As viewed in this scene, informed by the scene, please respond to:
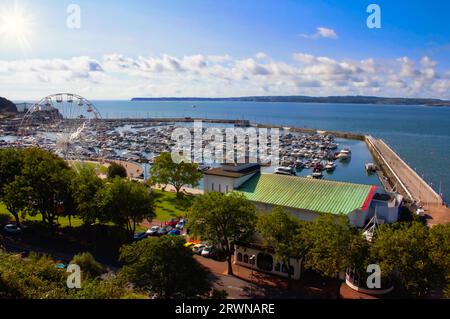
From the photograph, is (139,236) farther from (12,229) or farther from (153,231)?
(12,229)

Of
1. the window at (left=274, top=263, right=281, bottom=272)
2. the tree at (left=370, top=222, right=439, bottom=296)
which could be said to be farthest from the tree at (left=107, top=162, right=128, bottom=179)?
the tree at (left=370, top=222, right=439, bottom=296)

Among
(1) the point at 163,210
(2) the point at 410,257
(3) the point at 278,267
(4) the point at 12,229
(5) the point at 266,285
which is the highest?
(2) the point at 410,257

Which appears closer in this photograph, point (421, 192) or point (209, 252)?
point (209, 252)

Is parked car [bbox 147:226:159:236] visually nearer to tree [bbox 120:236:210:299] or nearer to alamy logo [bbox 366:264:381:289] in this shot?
tree [bbox 120:236:210:299]

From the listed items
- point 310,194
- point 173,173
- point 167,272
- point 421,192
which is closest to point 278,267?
point 310,194

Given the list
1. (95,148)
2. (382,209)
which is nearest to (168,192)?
(382,209)

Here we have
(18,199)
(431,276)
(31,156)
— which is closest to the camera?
(431,276)
